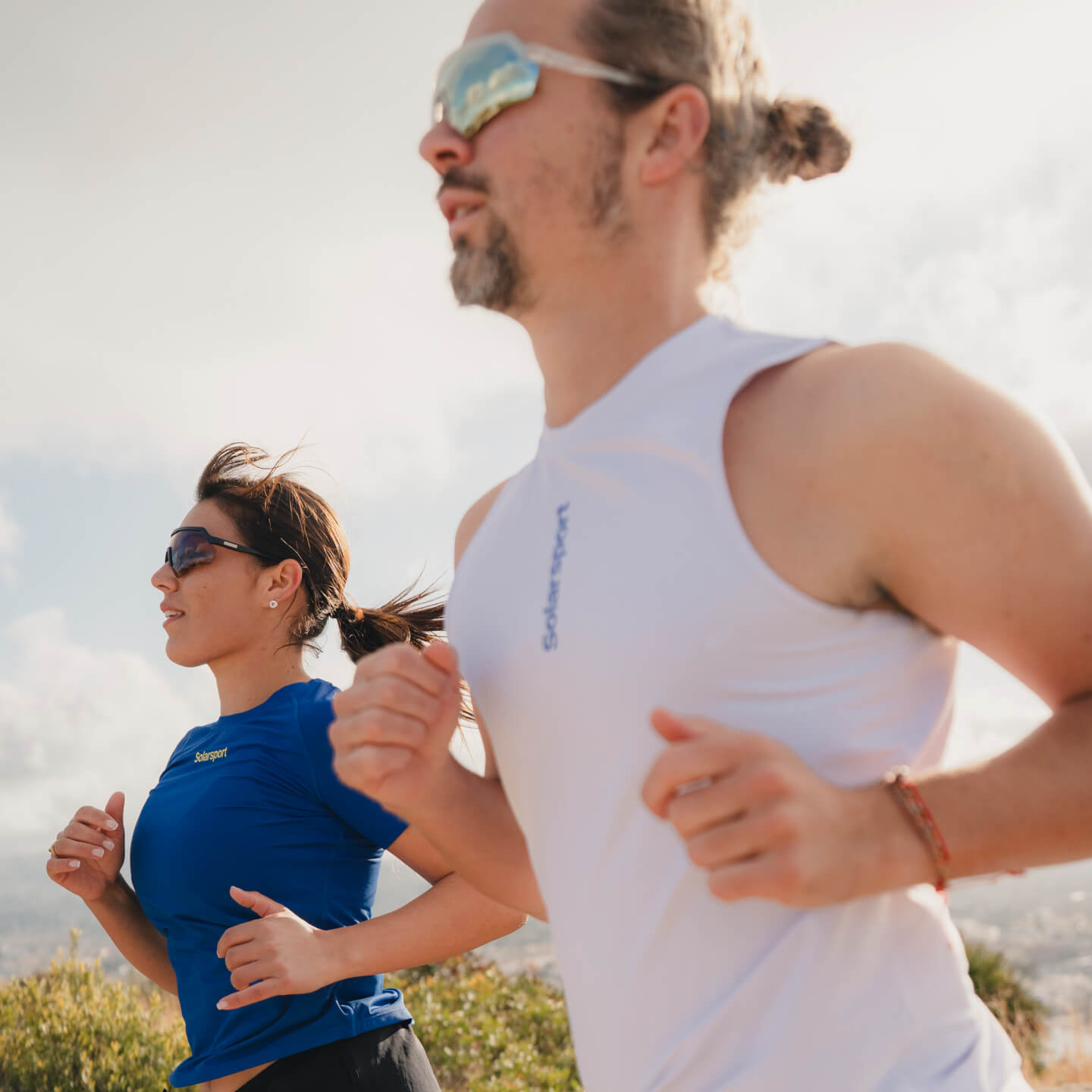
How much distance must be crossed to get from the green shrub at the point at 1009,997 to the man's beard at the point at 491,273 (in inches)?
442

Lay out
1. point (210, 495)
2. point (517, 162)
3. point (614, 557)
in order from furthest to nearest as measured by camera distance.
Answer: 1. point (210, 495)
2. point (517, 162)
3. point (614, 557)

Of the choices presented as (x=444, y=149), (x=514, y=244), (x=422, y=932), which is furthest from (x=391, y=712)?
(x=422, y=932)

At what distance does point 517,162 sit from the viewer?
161 cm

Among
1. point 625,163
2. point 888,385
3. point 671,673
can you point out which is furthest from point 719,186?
point 671,673

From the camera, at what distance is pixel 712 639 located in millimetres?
1256

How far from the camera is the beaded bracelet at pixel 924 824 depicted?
111 cm

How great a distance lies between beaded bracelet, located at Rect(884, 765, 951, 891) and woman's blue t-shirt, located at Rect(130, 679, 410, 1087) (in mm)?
2000

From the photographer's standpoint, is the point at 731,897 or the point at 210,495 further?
the point at 210,495

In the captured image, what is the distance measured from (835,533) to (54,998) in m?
7.16

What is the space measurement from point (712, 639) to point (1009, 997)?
1268 cm

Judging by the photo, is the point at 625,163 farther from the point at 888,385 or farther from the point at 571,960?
the point at 571,960

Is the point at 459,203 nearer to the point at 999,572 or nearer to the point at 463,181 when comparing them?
the point at 463,181

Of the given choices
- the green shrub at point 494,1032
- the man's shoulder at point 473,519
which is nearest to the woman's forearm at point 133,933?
the man's shoulder at point 473,519

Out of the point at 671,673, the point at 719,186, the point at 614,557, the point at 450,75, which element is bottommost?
the point at 671,673
